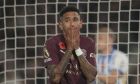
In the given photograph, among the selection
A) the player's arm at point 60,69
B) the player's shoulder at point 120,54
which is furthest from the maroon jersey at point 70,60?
the player's shoulder at point 120,54

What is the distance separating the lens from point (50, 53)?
4004mm

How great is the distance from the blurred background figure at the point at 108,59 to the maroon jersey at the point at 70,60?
1.92 m

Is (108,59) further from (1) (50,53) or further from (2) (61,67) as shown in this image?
(2) (61,67)

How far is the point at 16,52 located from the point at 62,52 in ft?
6.61

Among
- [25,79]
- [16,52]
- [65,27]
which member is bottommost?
[25,79]

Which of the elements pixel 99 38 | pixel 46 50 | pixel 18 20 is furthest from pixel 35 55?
pixel 46 50

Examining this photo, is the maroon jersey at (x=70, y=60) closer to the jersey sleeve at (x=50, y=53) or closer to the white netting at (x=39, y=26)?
the jersey sleeve at (x=50, y=53)

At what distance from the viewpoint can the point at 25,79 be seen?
238 inches

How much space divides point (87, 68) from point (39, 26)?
2142mm

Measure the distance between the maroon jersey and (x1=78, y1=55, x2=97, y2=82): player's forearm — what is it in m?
0.07

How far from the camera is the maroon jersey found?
13.0ft

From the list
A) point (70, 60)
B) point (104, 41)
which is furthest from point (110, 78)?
point (70, 60)

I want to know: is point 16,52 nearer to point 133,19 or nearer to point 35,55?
point 35,55

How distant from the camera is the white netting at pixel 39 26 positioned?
231 inches
